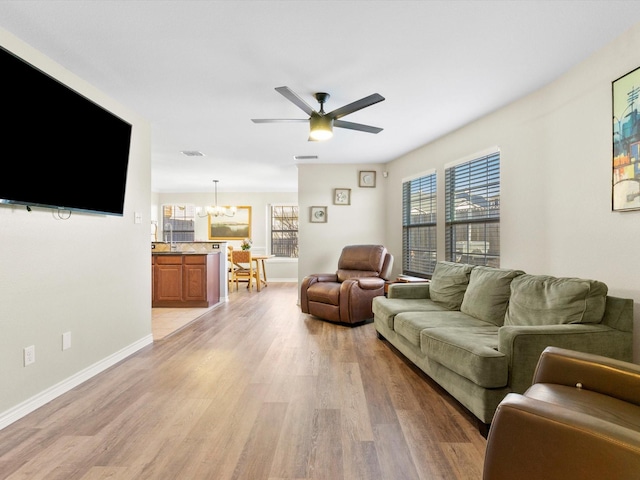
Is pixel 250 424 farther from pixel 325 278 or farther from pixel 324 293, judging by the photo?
pixel 325 278

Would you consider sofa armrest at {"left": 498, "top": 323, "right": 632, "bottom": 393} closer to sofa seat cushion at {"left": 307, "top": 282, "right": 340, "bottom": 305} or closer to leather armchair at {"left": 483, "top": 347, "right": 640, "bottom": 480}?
leather armchair at {"left": 483, "top": 347, "right": 640, "bottom": 480}

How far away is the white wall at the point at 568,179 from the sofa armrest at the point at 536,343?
1.28 feet

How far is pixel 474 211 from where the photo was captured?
398cm

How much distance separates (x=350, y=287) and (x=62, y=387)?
2.99 metres

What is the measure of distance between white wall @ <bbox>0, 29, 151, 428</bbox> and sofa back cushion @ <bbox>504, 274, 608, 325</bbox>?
3.23m

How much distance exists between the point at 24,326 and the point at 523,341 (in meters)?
3.00

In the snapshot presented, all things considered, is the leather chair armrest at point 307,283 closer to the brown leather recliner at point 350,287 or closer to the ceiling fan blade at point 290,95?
the brown leather recliner at point 350,287

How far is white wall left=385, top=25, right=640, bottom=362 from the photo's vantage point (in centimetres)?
231

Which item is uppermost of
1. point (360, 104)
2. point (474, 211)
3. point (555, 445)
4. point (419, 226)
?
point (360, 104)

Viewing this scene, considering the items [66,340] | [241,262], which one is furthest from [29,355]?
[241,262]

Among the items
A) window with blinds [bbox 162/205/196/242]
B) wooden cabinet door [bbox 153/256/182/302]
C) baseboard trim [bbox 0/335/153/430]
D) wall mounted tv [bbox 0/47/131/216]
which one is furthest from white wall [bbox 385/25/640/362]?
window with blinds [bbox 162/205/196/242]

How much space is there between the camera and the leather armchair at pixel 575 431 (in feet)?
3.32

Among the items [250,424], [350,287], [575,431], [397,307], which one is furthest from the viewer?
[350,287]

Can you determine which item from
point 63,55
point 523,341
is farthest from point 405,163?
point 63,55
